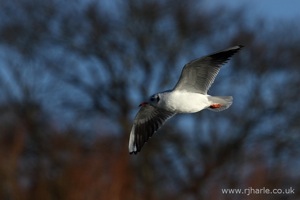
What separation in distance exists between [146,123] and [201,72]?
39.2 inches

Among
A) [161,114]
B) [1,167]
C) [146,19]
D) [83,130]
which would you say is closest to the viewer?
[161,114]

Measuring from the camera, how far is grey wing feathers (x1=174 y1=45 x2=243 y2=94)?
7.51 m

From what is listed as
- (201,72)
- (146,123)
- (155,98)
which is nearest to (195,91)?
(201,72)

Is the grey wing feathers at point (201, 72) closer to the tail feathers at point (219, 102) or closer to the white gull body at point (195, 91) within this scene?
the white gull body at point (195, 91)

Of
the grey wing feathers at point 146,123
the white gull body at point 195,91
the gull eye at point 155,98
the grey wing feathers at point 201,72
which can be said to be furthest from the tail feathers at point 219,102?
the grey wing feathers at point 146,123

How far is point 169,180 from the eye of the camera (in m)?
15.4

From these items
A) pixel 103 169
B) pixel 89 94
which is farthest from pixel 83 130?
pixel 103 169

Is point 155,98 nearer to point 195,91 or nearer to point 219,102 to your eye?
point 195,91

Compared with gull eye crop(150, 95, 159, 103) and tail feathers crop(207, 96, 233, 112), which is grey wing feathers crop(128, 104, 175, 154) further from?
tail feathers crop(207, 96, 233, 112)

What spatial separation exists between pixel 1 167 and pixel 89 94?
8681mm

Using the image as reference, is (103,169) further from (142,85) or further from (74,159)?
(142,85)

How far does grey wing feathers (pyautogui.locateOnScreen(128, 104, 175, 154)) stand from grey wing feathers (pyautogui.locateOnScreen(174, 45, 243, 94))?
0.65 m

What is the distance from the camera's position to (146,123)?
845 centimetres

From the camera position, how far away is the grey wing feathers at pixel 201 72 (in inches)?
296
